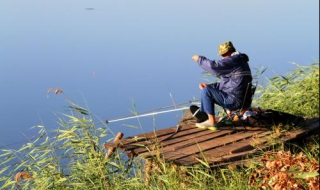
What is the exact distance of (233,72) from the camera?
7160mm

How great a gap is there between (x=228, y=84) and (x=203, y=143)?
106cm

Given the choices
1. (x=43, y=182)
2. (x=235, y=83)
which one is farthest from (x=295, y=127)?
(x=43, y=182)

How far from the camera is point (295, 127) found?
7371 mm

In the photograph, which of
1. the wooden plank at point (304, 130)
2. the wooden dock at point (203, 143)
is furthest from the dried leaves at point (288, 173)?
the wooden plank at point (304, 130)

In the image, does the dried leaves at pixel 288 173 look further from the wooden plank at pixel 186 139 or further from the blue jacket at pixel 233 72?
the blue jacket at pixel 233 72

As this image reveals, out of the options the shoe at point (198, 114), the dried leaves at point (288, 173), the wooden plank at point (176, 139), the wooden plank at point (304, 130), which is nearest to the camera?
the dried leaves at point (288, 173)

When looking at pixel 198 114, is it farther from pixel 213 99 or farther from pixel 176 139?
pixel 176 139

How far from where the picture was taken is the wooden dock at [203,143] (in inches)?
233

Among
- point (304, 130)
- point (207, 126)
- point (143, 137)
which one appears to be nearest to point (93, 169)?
point (143, 137)

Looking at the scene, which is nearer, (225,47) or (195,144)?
(195,144)

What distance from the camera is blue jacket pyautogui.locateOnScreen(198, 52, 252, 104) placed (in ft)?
23.2

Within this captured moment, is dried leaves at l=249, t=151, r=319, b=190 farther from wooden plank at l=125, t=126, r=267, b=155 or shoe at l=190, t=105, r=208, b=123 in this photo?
shoe at l=190, t=105, r=208, b=123

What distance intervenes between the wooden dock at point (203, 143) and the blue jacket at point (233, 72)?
0.48m

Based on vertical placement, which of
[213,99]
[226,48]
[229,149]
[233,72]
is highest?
[226,48]
